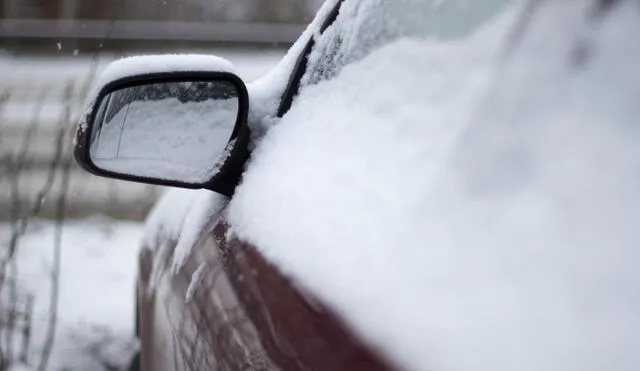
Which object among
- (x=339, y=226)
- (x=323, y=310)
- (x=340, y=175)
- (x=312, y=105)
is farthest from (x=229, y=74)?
(x=323, y=310)

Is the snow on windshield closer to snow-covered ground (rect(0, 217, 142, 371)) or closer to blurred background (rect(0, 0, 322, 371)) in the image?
blurred background (rect(0, 0, 322, 371))

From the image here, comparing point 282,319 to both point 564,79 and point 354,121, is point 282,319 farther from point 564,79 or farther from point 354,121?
point 564,79

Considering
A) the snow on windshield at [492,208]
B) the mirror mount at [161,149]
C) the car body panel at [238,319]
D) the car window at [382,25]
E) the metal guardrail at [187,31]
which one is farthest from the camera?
the metal guardrail at [187,31]

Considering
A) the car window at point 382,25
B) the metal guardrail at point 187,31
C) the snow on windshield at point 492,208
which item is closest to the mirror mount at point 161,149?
the car window at point 382,25

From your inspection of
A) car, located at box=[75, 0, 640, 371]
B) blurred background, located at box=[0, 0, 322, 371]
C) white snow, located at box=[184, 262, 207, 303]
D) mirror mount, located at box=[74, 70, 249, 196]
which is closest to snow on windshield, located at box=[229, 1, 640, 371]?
car, located at box=[75, 0, 640, 371]

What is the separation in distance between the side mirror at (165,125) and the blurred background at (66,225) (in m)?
0.78

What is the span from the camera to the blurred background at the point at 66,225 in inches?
147

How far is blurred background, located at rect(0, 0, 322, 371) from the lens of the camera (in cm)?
374

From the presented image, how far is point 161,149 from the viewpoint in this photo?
1.97 metres

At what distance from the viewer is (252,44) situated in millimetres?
14812

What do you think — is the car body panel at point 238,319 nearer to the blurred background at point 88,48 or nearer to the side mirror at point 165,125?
the side mirror at point 165,125

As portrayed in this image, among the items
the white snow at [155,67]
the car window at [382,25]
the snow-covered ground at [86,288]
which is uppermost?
the car window at [382,25]

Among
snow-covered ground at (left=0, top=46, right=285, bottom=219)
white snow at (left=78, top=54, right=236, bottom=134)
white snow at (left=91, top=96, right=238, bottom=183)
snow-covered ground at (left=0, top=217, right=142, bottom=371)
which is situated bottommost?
snow-covered ground at (left=0, top=217, right=142, bottom=371)

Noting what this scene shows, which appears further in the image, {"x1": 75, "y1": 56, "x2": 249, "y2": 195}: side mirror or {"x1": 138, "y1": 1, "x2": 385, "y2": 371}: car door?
{"x1": 75, "y1": 56, "x2": 249, "y2": 195}: side mirror
